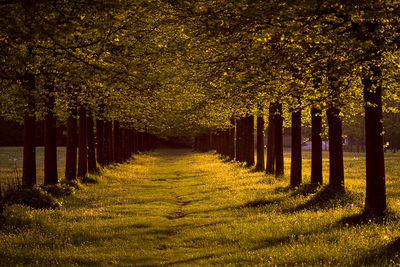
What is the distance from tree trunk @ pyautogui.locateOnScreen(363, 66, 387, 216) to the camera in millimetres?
13789

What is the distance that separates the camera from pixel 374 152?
1386 centimetres

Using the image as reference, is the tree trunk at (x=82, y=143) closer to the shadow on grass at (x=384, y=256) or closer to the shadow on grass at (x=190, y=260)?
the shadow on grass at (x=190, y=260)

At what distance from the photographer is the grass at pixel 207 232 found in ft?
35.9

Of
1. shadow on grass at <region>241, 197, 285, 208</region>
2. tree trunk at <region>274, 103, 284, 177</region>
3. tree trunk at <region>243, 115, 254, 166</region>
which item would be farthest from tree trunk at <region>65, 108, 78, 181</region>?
tree trunk at <region>243, 115, 254, 166</region>

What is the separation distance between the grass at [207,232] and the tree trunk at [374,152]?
593 millimetres

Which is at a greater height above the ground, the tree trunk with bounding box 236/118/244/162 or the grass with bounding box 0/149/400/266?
the tree trunk with bounding box 236/118/244/162

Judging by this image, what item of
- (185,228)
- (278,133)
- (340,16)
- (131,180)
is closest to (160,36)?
(278,133)

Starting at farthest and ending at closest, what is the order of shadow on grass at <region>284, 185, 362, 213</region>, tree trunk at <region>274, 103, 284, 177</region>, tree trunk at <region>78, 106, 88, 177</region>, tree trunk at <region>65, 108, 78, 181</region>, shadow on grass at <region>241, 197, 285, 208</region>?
1. tree trunk at <region>78, 106, 88, 177</region>
2. tree trunk at <region>274, 103, 284, 177</region>
3. tree trunk at <region>65, 108, 78, 181</region>
4. shadow on grass at <region>241, 197, 285, 208</region>
5. shadow on grass at <region>284, 185, 362, 213</region>

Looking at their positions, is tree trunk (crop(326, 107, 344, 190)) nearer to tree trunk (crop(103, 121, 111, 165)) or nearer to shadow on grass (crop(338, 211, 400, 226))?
shadow on grass (crop(338, 211, 400, 226))

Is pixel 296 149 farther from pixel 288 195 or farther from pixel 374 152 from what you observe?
pixel 374 152

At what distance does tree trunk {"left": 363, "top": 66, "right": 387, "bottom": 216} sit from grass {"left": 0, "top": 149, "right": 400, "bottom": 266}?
593mm

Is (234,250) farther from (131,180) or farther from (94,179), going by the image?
(131,180)

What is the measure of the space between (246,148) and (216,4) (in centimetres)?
2838

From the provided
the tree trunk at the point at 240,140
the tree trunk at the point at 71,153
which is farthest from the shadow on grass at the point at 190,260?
the tree trunk at the point at 240,140
